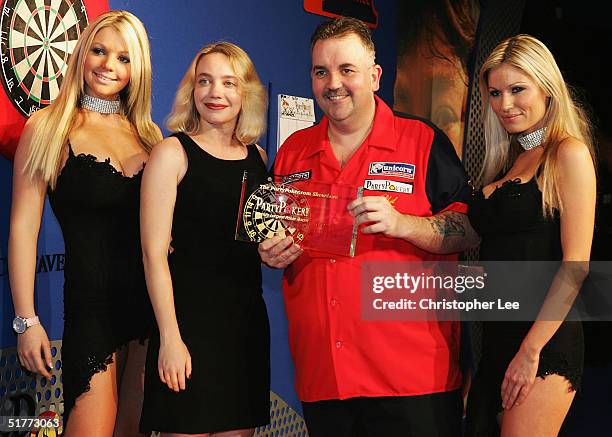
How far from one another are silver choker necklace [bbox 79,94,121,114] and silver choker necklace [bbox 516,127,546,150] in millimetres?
1438

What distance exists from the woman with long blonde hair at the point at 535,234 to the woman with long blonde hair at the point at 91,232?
1178 millimetres

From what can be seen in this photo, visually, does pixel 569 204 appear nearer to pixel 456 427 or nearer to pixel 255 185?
pixel 456 427

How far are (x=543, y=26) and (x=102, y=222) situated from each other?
3.55 meters

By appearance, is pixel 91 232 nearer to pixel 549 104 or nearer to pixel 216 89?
pixel 216 89

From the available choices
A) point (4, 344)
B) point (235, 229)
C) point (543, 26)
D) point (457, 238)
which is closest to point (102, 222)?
point (235, 229)

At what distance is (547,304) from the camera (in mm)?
2336

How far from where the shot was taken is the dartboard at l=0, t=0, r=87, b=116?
2723mm

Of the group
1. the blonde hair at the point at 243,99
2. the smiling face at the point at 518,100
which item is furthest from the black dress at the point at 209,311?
the smiling face at the point at 518,100

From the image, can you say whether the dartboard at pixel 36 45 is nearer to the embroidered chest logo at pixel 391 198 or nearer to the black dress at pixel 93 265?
the black dress at pixel 93 265

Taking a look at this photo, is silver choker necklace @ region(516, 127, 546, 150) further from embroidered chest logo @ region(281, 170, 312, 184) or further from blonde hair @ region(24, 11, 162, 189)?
blonde hair @ region(24, 11, 162, 189)

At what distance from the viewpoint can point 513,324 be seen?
7.91ft

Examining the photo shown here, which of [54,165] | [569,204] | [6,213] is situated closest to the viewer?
[569,204]

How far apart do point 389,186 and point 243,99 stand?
0.58 metres

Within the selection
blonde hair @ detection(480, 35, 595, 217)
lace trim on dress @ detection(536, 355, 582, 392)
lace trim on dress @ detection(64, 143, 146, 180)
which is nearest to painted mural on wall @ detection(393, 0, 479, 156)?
blonde hair @ detection(480, 35, 595, 217)
